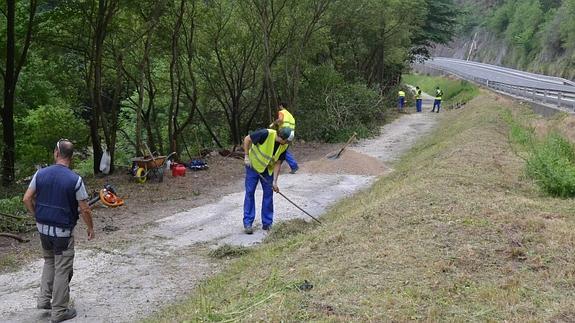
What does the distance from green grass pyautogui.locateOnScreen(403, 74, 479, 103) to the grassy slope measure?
103 feet

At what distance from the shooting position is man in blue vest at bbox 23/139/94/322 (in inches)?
217

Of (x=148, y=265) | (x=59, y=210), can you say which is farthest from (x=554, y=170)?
(x=59, y=210)

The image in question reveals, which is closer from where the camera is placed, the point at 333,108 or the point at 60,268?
the point at 60,268

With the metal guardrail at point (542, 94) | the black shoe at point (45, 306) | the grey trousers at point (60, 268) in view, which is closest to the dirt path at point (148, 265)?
the black shoe at point (45, 306)

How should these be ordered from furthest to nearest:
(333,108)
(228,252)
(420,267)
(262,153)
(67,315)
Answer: (333,108) < (262,153) < (228,252) < (67,315) < (420,267)

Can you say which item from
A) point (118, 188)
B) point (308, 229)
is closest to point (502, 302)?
point (308, 229)

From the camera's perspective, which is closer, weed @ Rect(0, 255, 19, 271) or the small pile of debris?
weed @ Rect(0, 255, 19, 271)

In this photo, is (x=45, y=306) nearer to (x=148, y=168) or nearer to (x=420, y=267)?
(x=420, y=267)

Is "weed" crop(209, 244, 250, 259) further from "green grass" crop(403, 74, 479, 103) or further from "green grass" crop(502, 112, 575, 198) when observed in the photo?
"green grass" crop(403, 74, 479, 103)

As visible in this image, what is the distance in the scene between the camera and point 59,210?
217 inches

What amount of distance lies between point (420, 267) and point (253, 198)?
393cm

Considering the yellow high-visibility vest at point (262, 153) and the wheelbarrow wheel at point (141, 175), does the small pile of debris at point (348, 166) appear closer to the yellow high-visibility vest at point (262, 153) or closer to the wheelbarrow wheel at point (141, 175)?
the wheelbarrow wheel at point (141, 175)

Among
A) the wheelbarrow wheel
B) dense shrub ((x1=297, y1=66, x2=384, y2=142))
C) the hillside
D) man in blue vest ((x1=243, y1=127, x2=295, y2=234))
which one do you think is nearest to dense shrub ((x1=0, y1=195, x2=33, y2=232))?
the wheelbarrow wheel

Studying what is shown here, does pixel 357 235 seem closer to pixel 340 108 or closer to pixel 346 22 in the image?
pixel 340 108
